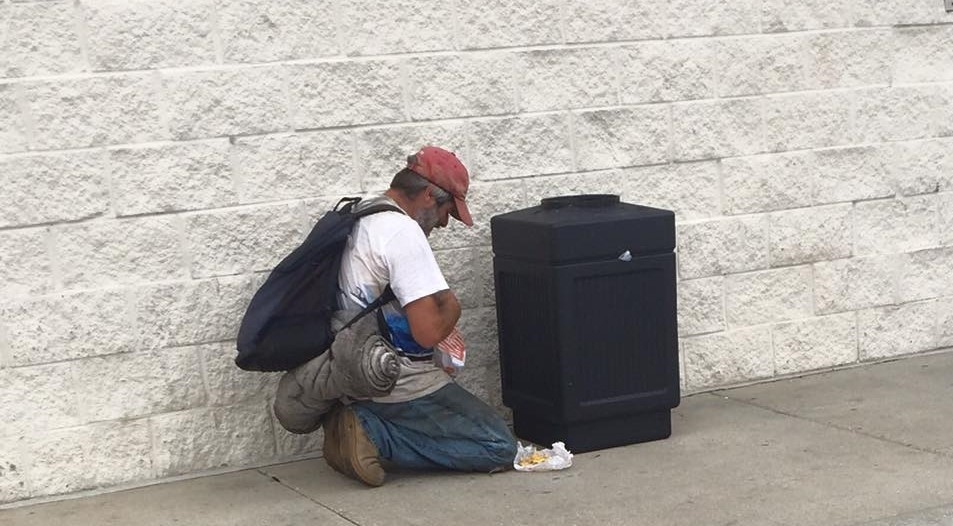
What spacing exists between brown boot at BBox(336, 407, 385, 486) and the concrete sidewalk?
68 mm

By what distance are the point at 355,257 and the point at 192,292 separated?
86 centimetres

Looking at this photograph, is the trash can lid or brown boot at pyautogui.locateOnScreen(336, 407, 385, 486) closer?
brown boot at pyautogui.locateOnScreen(336, 407, 385, 486)

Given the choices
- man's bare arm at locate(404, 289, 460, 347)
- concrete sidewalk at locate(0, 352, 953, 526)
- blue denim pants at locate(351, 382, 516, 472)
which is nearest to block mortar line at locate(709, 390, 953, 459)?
concrete sidewalk at locate(0, 352, 953, 526)

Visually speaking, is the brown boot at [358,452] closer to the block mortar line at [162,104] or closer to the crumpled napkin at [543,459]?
the crumpled napkin at [543,459]

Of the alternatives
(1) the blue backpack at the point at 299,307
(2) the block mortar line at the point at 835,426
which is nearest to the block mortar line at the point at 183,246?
(1) the blue backpack at the point at 299,307

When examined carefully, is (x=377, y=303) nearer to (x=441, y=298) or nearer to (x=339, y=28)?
(x=441, y=298)

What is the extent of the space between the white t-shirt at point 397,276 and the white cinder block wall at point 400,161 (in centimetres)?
64

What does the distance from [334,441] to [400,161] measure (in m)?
1.42

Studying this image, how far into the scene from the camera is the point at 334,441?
5.79 metres

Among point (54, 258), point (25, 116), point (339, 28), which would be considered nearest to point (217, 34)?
point (339, 28)

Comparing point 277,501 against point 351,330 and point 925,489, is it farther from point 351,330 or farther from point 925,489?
point 925,489

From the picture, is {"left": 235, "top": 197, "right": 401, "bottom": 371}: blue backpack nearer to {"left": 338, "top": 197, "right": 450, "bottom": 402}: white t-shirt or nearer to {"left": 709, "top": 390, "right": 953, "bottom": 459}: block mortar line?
{"left": 338, "top": 197, "right": 450, "bottom": 402}: white t-shirt

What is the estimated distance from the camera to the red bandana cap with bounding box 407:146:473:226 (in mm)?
5680

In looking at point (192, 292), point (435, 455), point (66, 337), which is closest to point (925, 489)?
point (435, 455)
